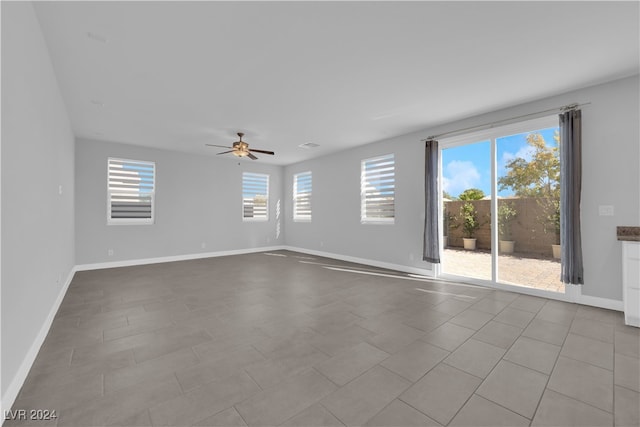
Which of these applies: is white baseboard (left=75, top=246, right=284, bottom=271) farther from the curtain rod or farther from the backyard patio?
the curtain rod

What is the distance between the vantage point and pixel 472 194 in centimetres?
462

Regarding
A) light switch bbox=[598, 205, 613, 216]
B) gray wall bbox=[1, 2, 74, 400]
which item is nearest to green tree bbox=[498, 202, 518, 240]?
light switch bbox=[598, 205, 613, 216]

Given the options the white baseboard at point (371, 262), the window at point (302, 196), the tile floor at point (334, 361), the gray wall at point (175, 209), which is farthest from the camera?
the window at point (302, 196)

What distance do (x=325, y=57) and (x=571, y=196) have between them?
354cm

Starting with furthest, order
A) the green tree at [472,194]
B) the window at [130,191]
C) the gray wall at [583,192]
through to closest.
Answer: the window at [130,191]
the green tree at [472,194]
the gray wall at [583,192]

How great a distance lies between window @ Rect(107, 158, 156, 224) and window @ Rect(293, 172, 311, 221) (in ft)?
12.3

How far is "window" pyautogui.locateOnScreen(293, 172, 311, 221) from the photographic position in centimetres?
801

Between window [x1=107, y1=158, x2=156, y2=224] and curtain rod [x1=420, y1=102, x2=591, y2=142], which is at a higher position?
curtain rod [x1=420, y1=102, x2=591, y2=142]

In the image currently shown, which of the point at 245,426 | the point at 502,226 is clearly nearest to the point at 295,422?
the point at 245,426

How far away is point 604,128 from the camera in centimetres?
338

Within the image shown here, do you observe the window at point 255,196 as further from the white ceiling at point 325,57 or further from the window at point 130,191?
the white ceiling at point 325,57

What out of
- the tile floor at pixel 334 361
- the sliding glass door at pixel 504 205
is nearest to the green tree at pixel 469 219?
the sliding glass door at pixel 504 205

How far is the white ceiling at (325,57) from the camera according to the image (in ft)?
7.22

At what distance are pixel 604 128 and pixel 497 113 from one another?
1.26 metres
